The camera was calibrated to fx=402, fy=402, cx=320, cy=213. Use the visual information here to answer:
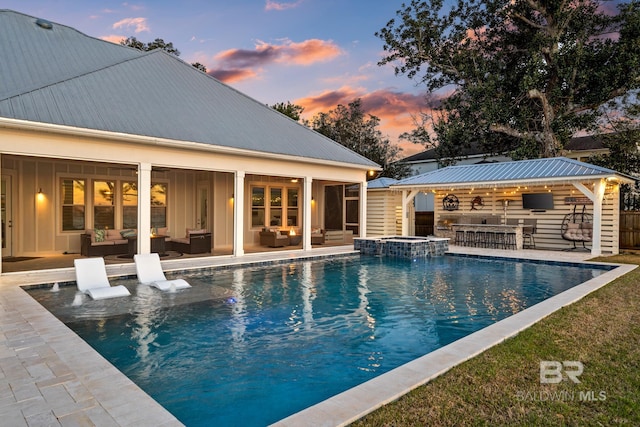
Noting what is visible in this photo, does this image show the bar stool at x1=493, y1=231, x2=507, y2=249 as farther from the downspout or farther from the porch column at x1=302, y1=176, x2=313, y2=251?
the porch column at x1=302, y1=176, x2=313, y2=251

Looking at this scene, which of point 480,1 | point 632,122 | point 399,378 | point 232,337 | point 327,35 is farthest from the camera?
point 480,1

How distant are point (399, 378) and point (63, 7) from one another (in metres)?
18.9

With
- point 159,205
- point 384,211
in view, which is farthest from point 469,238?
point 159,205

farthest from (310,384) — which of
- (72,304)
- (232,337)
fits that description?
(72,304)

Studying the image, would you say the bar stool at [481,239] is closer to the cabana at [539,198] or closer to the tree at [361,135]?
the cabana at [539,198]

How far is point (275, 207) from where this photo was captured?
16.7 m

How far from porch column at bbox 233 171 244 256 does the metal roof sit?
38.2 inches

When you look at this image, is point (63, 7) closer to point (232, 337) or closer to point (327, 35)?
point (327, 35)

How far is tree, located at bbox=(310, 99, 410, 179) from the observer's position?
2892cm

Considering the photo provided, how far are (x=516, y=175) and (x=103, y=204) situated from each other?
→ 14.1m

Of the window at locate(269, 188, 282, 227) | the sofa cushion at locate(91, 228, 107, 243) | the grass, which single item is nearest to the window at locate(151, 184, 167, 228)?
the sofa cushion at locate(91, 228, 107, 243)

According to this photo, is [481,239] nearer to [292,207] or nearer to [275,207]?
[292,207]

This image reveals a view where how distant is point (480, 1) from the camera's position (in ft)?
71.7

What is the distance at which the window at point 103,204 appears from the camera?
12.9 m
